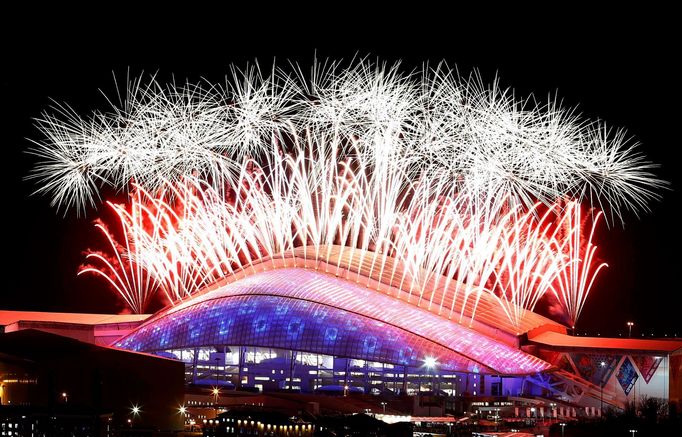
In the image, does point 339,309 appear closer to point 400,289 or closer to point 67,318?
point 400,289

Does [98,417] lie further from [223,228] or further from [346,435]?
[223,228]

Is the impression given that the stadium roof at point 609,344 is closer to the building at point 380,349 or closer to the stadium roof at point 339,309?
the building at point 380,349

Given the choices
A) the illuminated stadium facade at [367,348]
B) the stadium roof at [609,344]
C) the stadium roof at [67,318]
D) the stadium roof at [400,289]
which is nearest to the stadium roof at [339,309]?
the illuminated stadium facade at [367,348]

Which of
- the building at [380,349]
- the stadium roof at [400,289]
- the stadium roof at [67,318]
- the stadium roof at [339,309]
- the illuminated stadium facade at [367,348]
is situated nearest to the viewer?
the building at [380,349]

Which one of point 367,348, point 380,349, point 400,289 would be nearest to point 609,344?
point 400,289

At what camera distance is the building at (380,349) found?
7769 centimetres

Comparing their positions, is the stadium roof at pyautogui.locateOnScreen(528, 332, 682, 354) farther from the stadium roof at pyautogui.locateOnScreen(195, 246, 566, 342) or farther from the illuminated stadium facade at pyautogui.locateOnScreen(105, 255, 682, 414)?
the stadium roof at pyautogui.locateOnScreen(195, 246, 566, 342)

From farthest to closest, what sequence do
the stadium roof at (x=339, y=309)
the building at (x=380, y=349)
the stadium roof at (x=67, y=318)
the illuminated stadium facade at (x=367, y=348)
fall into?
the stadium roof at (x=67, y=318) → the stadium roof at (x=339, y=309) → the illuminated stadium facade at (x=367, y=348) → the building at (x=380, y=349)

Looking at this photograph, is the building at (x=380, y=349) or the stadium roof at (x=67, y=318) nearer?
the building at (x=380, y=349)

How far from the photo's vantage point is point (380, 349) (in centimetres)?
7994

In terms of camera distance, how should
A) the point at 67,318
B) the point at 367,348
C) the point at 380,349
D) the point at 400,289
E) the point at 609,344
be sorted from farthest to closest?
the point at 67,318 → the point at 400,289 → the point at 609,344 → the point at 367,348 → the point at 380,349

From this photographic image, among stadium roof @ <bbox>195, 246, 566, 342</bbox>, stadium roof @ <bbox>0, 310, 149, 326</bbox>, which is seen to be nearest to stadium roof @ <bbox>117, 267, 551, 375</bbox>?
stadium roof @ <bbox>195, 246, 566, 342</bbox>

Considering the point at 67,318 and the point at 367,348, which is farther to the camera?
the point at 67,318

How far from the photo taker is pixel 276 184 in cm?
6725
